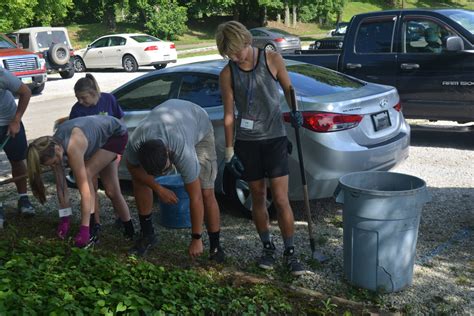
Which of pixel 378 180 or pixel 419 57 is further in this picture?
pixel 419 57

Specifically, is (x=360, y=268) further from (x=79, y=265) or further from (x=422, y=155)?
(x=422, y=155)

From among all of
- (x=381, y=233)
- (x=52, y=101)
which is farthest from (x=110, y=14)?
(x=381, y=233)

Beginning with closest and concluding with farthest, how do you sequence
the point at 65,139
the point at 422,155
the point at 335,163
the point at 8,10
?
the point at 65,139 < the point at 335,163 < the point at 422,155 < the point at 8,10

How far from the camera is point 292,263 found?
15.1 feet

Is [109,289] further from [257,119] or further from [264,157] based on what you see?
[257,119]

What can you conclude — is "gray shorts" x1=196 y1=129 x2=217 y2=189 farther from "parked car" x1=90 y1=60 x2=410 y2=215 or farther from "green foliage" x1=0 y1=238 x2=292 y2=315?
"parked car" x1=90 y1=60 x2=410 y2=215

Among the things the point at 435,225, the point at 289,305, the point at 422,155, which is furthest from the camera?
the point at 422,155

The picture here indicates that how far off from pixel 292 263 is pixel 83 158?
72.2 inches

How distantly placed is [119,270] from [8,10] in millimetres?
28625

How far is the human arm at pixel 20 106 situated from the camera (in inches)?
224

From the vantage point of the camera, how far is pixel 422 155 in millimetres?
8367

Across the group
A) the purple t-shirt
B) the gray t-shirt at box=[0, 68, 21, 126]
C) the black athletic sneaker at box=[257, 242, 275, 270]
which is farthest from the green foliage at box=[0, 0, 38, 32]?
the black athletic sneaker at box=[257, 242, 275, 270]

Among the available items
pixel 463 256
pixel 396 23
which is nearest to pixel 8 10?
pixel 396 23

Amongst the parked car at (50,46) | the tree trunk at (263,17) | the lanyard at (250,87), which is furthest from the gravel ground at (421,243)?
the tree trunk at (263,17)
